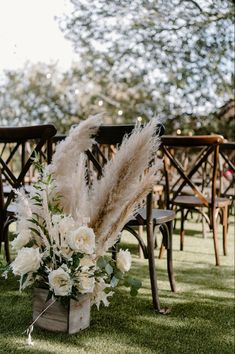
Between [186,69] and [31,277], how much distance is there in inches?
345

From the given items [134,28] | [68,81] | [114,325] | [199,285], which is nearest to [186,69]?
[134,28]

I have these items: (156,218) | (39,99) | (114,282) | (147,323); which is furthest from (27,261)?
(39,99)

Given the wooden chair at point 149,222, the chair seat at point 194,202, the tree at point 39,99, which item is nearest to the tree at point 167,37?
the chair seat at point 194,202

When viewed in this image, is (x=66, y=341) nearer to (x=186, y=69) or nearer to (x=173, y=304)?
(x=173, y=304)

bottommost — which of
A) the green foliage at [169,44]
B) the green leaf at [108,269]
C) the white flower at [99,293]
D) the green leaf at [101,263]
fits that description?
the white flower at [99,293]

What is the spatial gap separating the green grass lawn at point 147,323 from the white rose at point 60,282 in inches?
8.6

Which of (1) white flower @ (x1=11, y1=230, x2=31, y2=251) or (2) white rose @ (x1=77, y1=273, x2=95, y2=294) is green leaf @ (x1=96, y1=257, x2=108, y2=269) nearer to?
(2) white rose @ (x1=77, y1=273, x2=95, y2=294)

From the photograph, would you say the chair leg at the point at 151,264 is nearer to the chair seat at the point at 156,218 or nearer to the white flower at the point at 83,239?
the chair seat at the point at 156,218

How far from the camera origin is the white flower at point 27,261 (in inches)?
65.6

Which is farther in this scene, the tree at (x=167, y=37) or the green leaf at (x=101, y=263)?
the tree at (x=167, y=37)

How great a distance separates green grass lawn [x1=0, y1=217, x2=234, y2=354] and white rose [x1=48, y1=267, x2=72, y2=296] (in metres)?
0.22

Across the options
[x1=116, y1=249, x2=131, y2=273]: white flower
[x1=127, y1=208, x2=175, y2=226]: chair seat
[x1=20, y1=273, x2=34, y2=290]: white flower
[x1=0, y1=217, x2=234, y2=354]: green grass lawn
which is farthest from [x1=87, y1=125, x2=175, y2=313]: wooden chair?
[x1=20, y1=273, x2=34, y2=290]: white flower

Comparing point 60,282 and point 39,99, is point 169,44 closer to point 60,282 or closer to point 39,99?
point 60,282

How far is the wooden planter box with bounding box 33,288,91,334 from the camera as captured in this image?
5.91 ft
